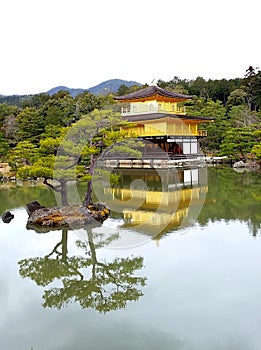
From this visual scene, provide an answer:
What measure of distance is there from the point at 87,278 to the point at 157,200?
233 inches

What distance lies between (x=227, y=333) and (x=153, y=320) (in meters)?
0.76

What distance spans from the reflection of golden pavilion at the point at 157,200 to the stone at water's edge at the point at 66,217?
0.73 metres

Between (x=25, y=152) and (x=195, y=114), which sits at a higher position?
(x=195, y=114)

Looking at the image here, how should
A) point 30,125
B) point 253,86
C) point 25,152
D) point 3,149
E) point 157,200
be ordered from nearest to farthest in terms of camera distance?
point 157,200 → point 25,152 → point 3,149 → point 30,125 → point 253,86

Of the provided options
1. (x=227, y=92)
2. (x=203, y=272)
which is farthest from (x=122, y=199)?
(x=227, y=92)

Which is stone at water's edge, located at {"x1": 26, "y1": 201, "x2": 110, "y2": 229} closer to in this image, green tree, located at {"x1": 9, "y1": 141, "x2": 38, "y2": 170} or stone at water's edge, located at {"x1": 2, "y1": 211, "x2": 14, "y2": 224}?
stone at water's edge, located at {"x1": 2, "y1": 211, "x2": 14, "y2": 224}

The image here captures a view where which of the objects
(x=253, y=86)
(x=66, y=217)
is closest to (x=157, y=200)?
(x=66, y=217)

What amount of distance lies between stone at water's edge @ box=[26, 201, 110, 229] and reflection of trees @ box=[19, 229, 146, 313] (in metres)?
1.43

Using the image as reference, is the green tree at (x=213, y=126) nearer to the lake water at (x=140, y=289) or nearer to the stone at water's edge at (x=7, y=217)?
the lake water at (x=140, y=289)

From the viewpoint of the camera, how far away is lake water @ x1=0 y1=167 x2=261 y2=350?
3529 millimetres

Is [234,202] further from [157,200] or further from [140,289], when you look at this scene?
[140,289]

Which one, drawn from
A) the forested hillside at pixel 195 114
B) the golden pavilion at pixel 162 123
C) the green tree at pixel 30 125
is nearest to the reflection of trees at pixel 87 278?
the forested hillside at pixel 195 114

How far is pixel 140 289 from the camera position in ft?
15.1

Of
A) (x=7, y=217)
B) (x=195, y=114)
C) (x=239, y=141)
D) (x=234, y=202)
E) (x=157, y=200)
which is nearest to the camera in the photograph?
(x=7, y=217)
